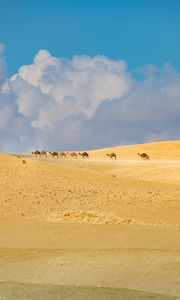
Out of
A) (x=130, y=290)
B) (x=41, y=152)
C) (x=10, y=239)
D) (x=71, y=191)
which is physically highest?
(x=41, y=152)

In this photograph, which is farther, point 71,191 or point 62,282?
point 71,191

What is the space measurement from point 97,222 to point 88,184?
692 centimetres

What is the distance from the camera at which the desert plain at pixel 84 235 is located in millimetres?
10523

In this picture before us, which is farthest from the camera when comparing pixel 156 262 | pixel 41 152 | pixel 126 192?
pixel 41 152

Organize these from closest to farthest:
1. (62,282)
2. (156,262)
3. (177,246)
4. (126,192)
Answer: (62,282) → (156,262) → (177,246) → (126,192)

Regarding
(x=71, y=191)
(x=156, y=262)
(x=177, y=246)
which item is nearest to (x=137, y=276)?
(x=156, y=262)

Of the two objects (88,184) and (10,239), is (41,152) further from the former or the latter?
(10,239)

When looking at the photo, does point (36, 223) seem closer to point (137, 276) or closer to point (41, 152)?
point (137, 276)

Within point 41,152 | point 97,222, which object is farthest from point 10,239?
point 41,152

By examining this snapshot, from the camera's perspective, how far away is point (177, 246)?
48.4 feet

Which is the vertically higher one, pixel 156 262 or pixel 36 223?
pixel 36 223

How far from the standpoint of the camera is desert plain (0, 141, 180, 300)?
34.5ft

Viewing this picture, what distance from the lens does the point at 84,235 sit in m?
15.3

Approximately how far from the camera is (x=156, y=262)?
12.1 metres
